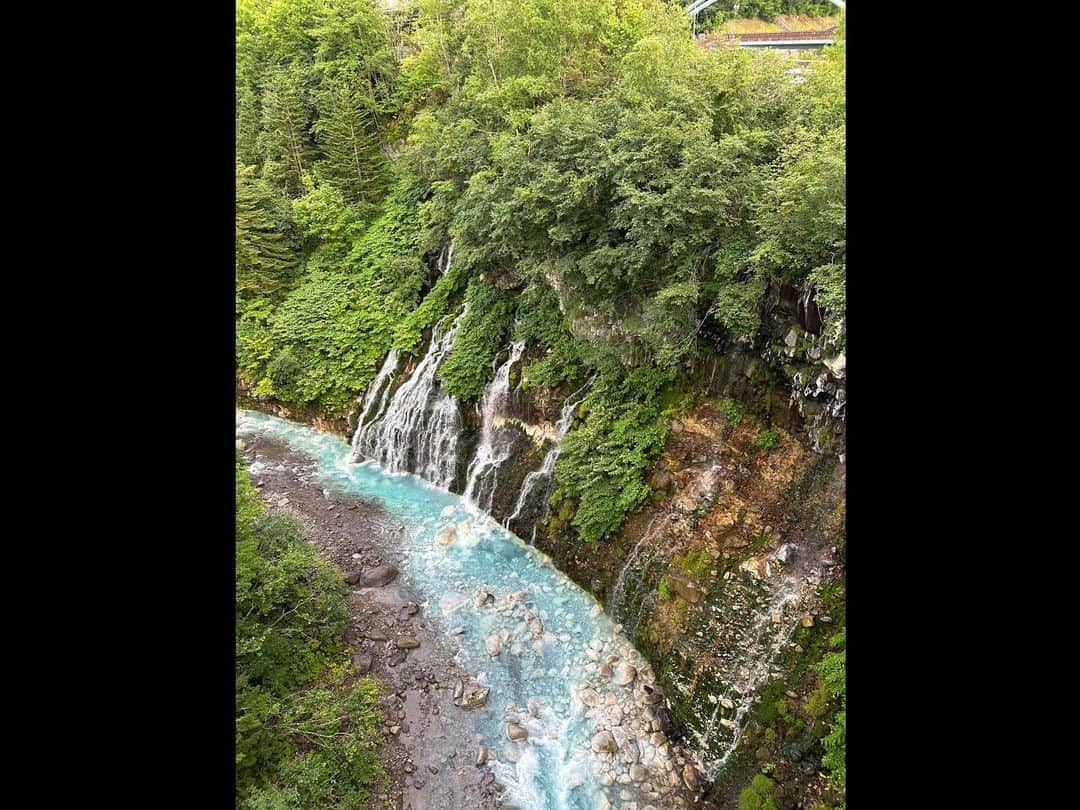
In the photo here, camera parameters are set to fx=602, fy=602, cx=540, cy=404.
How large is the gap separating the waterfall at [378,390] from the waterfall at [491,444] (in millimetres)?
3614

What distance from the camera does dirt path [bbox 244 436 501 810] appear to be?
8086mm

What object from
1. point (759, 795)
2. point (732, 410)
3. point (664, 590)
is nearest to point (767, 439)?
point (732, 410)

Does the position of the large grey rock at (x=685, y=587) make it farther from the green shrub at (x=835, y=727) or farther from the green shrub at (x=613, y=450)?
the green shrub at (x=835, y=727)

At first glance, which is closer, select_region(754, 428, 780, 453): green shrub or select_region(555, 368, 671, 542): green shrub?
select_region(754, 428, 780, 453): green shrub

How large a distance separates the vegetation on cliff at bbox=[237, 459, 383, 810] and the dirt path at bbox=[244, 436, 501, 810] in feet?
1.10

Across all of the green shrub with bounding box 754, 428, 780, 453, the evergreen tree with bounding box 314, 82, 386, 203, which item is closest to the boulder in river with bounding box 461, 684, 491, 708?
the green shrub with bounding box 754, 428, 780, 453

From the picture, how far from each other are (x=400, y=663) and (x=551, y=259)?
24.9 ft

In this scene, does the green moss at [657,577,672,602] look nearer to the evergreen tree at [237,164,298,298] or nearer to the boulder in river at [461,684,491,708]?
the boulder in river at [461,684,491,708]

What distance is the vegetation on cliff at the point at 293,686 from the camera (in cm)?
744

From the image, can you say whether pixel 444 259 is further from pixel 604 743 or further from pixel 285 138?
pixel 604 743

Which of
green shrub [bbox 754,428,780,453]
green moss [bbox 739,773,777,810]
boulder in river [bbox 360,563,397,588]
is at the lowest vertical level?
boulder in river [bbox 360,563,397,588]
